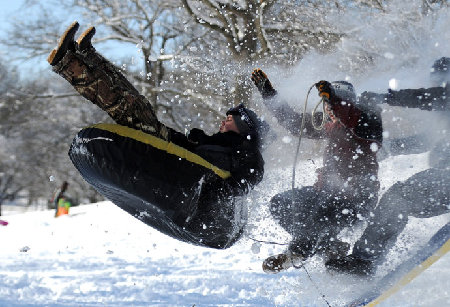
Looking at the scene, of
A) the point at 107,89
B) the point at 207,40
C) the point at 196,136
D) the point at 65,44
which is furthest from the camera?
the point at 207,40

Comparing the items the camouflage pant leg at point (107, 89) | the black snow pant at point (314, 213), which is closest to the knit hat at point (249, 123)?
the black snow pant at point (314, 213)

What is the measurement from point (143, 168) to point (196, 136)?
682 millimetres

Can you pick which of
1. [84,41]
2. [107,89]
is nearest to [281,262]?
[107,89]

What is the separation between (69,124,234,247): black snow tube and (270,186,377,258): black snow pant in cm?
75

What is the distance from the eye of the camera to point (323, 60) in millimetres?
6340

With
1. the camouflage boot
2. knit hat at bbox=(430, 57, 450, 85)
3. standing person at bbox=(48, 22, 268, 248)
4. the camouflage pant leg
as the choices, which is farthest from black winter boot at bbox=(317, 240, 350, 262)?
the camouflage boot

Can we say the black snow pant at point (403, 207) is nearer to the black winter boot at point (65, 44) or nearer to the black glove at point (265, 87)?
the black glove at point (265, 87)

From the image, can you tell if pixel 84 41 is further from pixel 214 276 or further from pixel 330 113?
pixel 214 276

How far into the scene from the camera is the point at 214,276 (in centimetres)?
500

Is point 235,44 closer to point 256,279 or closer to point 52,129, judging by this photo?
point 256,279

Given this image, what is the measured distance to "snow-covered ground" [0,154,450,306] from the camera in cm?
386

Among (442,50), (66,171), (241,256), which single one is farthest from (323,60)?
(66,171)

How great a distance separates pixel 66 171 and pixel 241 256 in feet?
84.8

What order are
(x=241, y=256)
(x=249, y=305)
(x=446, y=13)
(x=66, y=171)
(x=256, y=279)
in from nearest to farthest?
1. (x=249, y=305)
2. (x=256, y=279)
3. (x=446, y=13)
4. (x=241, y=256)
5. (x=66, y=171)
